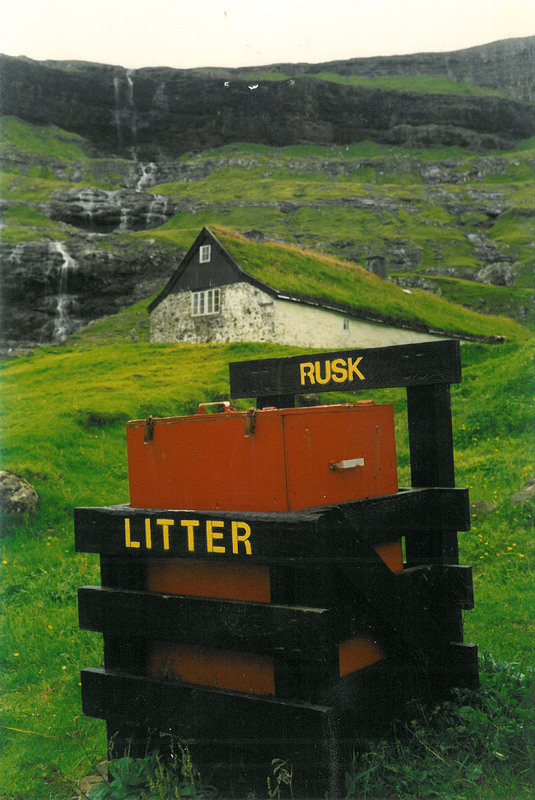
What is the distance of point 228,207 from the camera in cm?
9562

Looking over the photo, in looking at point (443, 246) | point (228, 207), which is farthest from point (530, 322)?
point (228, 207)

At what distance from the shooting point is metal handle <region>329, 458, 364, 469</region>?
3.31 metres

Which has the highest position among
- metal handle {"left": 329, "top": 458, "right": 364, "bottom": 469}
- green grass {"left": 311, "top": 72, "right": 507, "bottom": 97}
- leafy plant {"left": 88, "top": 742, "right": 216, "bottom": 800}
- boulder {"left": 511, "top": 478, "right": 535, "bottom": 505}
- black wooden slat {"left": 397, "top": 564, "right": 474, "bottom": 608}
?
green grass {"left": 311, "top": 72, "right": 507, "bottom": 97}

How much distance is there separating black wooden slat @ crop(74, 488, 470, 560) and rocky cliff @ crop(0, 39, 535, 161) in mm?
140762

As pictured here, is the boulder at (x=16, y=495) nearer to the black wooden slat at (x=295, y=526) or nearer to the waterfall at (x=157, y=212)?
the black wooden slat at (x=295, y=526)

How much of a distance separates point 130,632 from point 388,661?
1.30m

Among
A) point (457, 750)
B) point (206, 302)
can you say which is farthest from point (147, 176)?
point (457, 750)

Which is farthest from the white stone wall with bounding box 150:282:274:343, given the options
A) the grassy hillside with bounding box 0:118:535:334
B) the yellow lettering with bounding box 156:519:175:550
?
the yellow lettering with bounding box 156:519:175:550

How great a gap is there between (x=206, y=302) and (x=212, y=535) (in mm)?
34064

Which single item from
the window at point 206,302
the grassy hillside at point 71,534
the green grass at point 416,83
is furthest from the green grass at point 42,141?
the grassy hillside at point 71,534

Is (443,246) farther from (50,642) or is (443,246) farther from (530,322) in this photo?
(50,642)

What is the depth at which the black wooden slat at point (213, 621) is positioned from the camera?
9.74 feet

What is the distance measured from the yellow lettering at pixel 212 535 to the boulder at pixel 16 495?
7.57 m

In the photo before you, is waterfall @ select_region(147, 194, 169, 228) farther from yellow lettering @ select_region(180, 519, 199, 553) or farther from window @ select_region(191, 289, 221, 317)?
yellow lettering @ select_region(180, 519, 199, 553)
